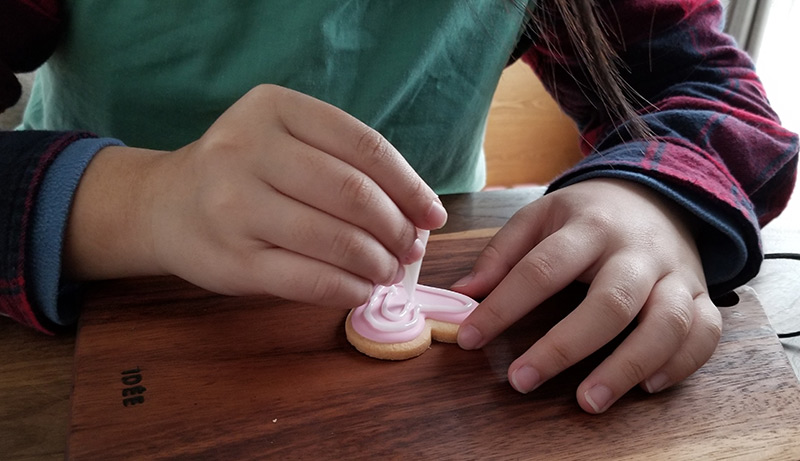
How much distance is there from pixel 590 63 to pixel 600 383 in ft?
0.84

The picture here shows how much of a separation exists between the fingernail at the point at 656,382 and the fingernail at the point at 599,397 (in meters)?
0.04

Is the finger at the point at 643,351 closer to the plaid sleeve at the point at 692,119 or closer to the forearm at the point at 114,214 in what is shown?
the plaid sleeve at the point at 692,119

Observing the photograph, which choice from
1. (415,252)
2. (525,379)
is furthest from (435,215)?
(525,379)

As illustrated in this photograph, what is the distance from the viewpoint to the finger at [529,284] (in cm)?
49

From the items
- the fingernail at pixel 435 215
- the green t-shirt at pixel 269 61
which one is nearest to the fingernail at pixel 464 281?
the fingernail at pixel 435 215

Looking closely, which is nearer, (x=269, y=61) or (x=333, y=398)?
(x=333, y=398)

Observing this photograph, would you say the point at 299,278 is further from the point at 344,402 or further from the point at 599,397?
the point at 599,397

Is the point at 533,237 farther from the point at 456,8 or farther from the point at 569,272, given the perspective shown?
the point at 456,8

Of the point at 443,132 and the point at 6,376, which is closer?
the point at 6,376

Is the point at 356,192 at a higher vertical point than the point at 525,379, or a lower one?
higher

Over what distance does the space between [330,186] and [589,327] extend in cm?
22

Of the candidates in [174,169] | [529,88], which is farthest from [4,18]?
[529,88]

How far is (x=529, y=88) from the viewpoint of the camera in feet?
7.29

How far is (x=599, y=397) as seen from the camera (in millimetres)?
440
